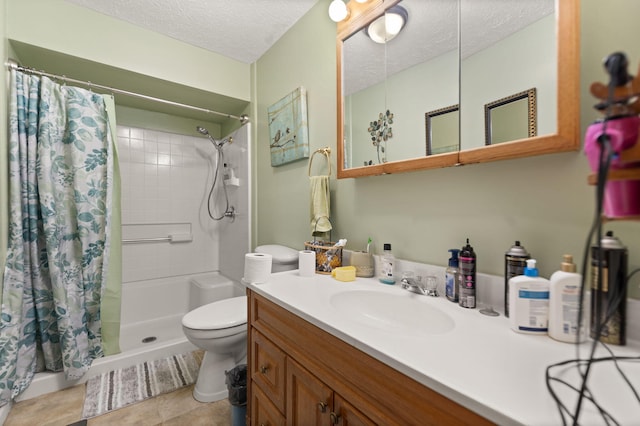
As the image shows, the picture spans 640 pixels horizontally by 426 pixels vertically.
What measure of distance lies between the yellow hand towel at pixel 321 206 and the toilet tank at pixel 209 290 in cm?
134

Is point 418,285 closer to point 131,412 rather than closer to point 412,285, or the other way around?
point 412,285

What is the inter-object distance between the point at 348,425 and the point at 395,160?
945 millimetres

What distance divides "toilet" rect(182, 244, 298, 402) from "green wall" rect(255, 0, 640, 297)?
0.23 metres

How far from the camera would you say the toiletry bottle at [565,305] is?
642 mm

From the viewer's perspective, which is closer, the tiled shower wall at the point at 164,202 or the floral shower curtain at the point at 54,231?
the floral shower curtain at the point at 54,231

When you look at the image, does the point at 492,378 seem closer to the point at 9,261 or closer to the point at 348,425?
the point at 348,425

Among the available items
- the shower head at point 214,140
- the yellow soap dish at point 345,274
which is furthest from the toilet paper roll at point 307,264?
the shower head at point 214,140

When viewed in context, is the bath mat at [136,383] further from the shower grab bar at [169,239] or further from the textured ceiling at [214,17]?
the textured ceiling at [214,17]

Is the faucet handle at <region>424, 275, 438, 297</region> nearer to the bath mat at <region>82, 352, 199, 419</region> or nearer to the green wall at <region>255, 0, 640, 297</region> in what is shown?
the green wall at <region>255, 0, 640, 297</region>

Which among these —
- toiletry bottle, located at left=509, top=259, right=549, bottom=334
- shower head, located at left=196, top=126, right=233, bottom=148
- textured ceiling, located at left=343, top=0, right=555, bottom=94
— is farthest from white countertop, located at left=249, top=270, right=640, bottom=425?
shower head, located at left=196, top=126, right=233, bottom=148

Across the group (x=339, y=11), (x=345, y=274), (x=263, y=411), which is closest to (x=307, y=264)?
(x=345, y=274)

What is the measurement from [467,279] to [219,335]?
1.25 metres

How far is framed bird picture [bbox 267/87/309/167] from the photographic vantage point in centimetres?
170

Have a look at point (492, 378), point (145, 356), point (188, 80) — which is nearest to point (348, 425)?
point (492, 378)
